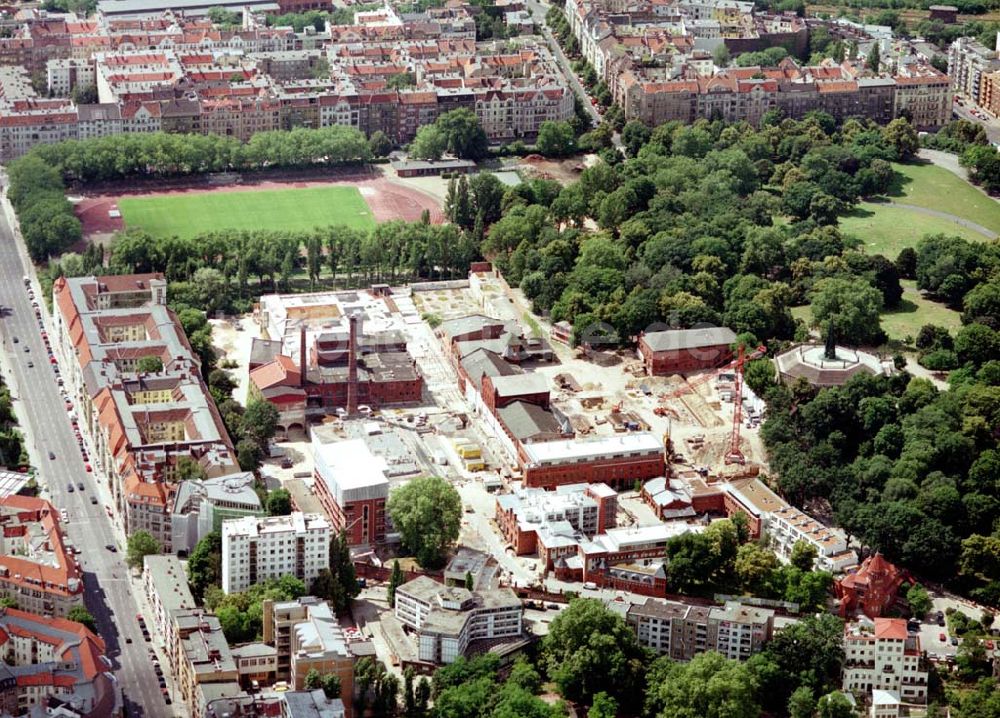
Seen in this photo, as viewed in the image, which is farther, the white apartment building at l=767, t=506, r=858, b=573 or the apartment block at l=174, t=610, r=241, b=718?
the white apartment building at l=767, t=506, r=858, b=573

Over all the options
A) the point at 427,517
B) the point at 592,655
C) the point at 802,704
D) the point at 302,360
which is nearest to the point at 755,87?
the point at 302,360

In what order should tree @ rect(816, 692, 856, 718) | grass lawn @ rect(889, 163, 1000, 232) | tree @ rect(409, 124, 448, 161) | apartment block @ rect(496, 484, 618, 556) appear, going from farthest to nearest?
1. tree @ rect(409, 124, 448, 161)
2. grass lawn @ rect(889, 163, 1000, 232)
3. apartment block @ rect(496, 484, 618, 556)
4. tree @ rect(816, 692, 856, 718)

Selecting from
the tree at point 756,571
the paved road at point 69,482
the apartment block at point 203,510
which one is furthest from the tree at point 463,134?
the tree at point 756,571

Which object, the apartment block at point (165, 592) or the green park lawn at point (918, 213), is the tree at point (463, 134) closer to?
the green park lawn at point (918, 213)

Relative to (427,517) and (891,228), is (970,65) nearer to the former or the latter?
(891,228)

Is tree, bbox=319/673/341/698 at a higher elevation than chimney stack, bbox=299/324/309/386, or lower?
lower

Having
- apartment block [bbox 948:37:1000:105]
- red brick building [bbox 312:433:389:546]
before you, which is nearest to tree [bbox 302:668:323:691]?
red brick building [bbox 312:433:389:546]

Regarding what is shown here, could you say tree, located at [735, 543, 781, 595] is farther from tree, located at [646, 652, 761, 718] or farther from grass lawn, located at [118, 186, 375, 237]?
grass lawn, located at [118, 186, 375, 237]
